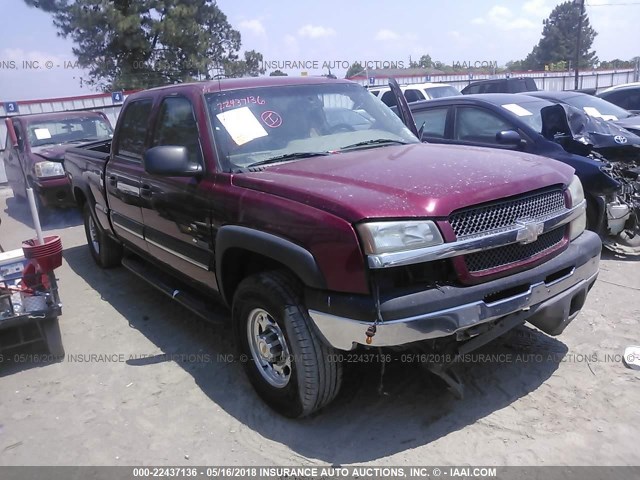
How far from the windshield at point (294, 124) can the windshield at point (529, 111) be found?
2.61m

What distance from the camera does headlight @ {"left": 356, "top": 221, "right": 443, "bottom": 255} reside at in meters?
2.53

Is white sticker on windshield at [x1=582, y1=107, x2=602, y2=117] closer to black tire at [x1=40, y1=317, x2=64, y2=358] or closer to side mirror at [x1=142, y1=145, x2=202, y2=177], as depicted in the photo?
side mirror at [x1=142, y1=145, x2=202, y2=177]

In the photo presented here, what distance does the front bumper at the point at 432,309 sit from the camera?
101 inches

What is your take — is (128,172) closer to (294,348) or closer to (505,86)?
(294,348)

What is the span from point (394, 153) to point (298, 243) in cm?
116

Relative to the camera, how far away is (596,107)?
26.8 feet

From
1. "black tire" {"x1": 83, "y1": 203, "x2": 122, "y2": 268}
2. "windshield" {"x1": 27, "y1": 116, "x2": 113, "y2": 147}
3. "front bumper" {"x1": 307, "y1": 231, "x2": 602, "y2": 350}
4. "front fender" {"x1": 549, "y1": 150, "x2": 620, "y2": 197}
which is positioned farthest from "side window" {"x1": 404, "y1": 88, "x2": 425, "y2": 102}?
"front bumper" {"x1": 307, "y1": 231, "x2": 602, "y2": 350}

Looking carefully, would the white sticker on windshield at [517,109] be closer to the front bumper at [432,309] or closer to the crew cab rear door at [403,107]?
the crew cab rear door at [403,107]

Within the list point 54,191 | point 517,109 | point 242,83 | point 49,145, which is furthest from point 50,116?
point 517,109

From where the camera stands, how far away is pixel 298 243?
9.09 feet

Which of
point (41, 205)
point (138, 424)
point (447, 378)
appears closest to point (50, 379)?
point (138, 424)

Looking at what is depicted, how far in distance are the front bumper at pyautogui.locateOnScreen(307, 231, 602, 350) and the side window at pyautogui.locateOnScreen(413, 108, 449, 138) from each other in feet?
13.6

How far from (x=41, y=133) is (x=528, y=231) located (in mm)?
9585

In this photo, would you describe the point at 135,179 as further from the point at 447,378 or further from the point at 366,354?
the point at 447,378
